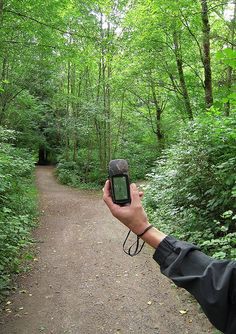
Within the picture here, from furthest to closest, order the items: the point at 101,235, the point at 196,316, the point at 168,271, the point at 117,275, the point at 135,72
Result: the point at 135,72 < the point at 101,235 < the point at 117,275 < the point at 196,316 < the point at 168,271

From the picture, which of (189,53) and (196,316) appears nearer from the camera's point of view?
(196,316)

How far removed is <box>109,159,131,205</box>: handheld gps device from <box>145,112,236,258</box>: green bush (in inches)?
169

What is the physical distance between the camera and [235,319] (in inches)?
48.4

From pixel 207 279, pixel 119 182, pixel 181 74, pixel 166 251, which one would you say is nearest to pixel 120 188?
pixel 119 182

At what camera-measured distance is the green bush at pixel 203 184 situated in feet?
19.8

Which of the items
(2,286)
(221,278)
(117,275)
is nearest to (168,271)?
(221,278)

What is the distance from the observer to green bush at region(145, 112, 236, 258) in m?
6.04

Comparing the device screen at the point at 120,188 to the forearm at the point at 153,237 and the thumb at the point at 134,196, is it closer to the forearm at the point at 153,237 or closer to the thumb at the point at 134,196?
the thumb at the point at 134,196

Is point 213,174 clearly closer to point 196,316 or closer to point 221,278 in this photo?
point 196,316

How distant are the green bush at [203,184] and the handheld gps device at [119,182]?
429cm

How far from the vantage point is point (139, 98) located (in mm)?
22406

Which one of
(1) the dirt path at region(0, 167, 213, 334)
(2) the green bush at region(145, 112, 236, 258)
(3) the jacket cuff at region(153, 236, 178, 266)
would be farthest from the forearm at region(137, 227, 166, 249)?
(2) the green bush at region(145, 112, 236, 258)

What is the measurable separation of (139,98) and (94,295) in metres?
18.3

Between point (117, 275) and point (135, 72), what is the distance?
10718 millimetres
